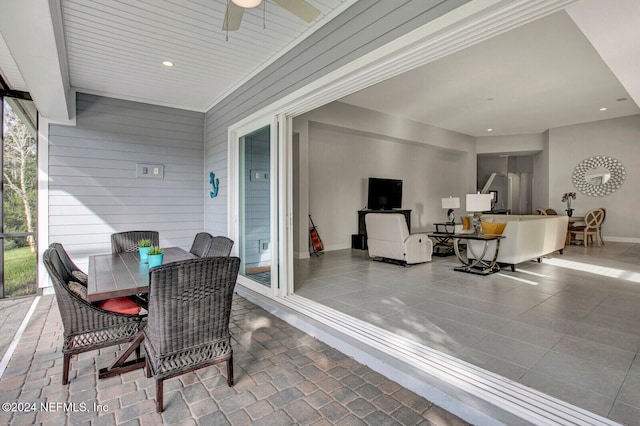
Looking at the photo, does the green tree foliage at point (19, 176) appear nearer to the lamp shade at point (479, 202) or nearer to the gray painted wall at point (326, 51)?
the gray painted wall at point (326, 51)

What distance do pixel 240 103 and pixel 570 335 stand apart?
15.6ft

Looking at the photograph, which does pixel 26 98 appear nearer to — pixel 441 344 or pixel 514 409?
pixel 441 344

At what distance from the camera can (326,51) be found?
10.4 feet

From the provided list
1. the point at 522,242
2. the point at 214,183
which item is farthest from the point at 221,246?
the point at 522,242

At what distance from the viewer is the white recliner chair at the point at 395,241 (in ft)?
19.7

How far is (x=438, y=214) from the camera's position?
1110 cm

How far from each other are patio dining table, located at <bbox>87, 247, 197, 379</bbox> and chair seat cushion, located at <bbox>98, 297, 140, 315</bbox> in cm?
25

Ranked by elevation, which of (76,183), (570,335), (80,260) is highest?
(76,183)

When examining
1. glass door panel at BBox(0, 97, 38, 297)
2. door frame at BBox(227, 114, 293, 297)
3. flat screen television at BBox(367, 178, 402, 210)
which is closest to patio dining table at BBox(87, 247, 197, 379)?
door frame at BBox(227, 114, 293, 297)

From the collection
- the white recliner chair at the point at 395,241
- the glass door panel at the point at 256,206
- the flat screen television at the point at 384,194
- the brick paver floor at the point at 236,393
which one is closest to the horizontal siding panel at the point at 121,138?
the glass door panel at the point at 256,206

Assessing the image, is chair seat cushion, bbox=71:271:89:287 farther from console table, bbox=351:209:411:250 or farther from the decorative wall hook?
console table, bbox=351:209:411:250

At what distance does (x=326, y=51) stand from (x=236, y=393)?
3007mm

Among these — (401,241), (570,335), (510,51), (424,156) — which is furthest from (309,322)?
(424,156)

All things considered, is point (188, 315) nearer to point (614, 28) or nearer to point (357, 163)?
point (614, 28)
